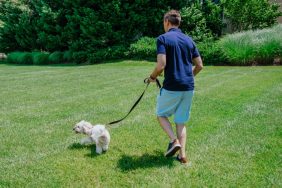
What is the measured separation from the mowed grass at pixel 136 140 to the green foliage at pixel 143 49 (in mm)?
8428

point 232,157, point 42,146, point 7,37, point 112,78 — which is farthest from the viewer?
point 7,37

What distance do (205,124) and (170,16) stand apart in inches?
107

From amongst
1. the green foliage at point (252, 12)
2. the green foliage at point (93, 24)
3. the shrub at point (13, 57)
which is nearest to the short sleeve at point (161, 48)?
the green foliage at point (93, 24)

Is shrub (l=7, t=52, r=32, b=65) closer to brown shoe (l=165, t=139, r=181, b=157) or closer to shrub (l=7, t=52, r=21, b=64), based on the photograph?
shrub (l=7, t=52, r=21, b=64)

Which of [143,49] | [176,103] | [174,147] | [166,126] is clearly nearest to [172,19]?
[176,103]

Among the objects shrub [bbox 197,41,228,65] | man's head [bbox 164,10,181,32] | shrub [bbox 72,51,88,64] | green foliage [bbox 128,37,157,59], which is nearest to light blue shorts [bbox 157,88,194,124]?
man's head [bbox 164,10,181,32]

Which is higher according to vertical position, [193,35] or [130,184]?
[193,35]

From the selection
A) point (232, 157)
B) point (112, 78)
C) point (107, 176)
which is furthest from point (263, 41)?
point (107, 176)

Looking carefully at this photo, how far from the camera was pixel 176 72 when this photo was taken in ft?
15.6

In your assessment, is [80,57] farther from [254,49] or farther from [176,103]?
[176,103]

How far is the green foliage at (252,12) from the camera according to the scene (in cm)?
2211

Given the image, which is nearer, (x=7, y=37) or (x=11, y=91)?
(x=11, y=91)

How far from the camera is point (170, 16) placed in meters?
4.86

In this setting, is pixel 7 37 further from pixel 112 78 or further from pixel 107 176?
pixel 107 176
